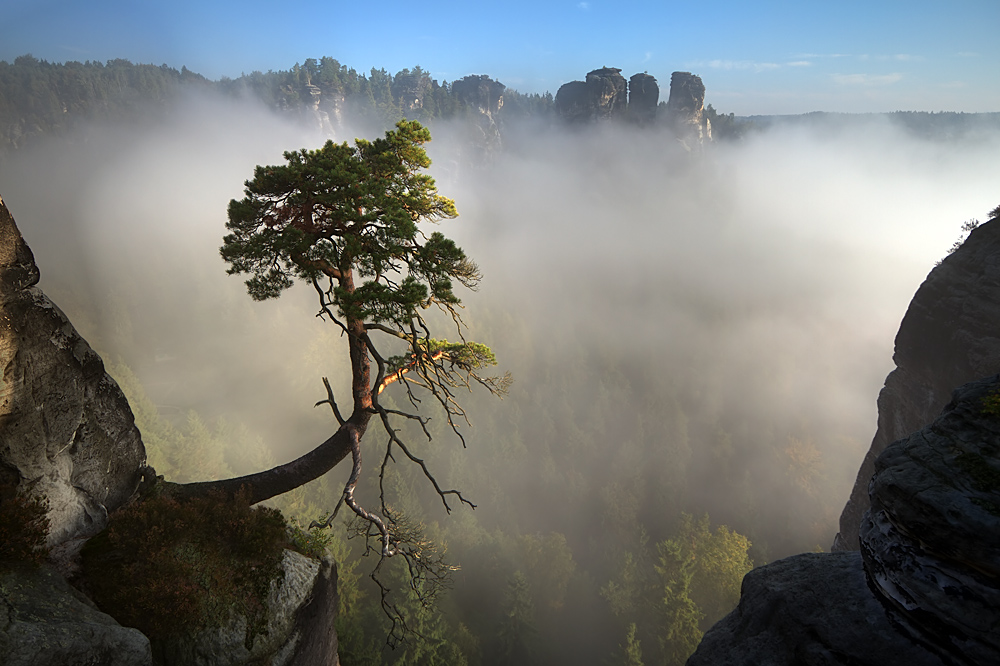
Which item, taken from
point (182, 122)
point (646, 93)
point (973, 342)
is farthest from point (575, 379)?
point (182, 122)

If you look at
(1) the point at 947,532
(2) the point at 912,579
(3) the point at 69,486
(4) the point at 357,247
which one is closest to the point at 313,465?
(3) the point at 69,486

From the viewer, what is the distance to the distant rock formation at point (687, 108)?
142250 mm

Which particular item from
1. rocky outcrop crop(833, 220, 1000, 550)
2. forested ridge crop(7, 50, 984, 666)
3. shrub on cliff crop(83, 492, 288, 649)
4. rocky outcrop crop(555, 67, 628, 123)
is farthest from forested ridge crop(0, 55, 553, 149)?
shrub on cliff crop(83, 492, 288, 649)

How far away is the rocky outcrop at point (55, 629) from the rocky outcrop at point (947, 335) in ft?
87.5

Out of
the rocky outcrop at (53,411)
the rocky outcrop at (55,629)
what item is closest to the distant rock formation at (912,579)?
the rocky outcrop at (55,629)

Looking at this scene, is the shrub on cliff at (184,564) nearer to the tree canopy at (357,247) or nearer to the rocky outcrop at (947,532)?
the tree canopy at (357,247)

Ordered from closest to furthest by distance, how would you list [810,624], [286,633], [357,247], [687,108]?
[810,624]
[357,247]
[286,633]
[687,108]

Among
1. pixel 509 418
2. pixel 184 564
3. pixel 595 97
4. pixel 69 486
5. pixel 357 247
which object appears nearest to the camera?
pixel 184 564

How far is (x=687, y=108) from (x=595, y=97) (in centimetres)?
3623

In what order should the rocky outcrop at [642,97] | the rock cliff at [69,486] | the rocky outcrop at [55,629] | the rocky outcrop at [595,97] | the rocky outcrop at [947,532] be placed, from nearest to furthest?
the rocky outcrop at [55,629] → the rock cliff at [69,486] → the rocky outcrop at [947,532] → the rocky outcrop at [595,97] → the rocky outcrop at [642,97]

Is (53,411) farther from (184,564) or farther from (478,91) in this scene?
(478,91)

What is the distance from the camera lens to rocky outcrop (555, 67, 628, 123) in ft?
447

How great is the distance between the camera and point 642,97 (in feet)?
470

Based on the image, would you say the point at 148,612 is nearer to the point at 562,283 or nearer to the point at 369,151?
the point at 369,151
